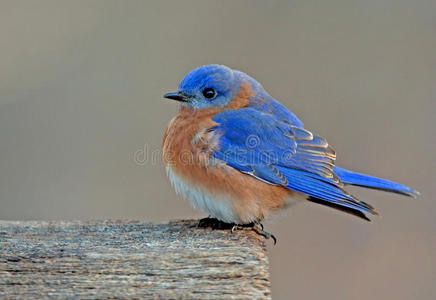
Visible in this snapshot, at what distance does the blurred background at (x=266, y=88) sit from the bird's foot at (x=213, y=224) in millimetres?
Answer: 2157

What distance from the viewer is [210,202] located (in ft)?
14.4

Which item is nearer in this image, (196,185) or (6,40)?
(196,185)

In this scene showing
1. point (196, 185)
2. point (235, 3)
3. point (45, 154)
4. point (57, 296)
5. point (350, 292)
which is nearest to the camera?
point (57, 296)

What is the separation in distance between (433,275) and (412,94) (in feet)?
6.25

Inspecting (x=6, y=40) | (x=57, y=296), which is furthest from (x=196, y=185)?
(x=6, y=40)

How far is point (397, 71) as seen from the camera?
7.52 m

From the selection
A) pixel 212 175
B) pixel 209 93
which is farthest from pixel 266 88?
pixel 212 175

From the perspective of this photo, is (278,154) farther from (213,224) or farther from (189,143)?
(213,224)

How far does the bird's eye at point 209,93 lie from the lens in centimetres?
500

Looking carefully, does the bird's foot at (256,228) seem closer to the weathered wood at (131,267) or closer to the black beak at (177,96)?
the weathered wood at (131,267)

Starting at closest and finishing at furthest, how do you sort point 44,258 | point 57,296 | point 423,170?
point 57,296 → point 44,258 → point 423,170

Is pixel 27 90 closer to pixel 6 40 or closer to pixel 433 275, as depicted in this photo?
pixel 6 40

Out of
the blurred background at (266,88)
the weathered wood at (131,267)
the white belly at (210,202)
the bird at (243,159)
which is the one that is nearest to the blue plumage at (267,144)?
the bird at (243,159)

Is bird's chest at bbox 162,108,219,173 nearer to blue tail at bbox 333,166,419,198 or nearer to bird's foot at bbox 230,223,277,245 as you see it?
bird's foot at bbox 230,223,277,245
